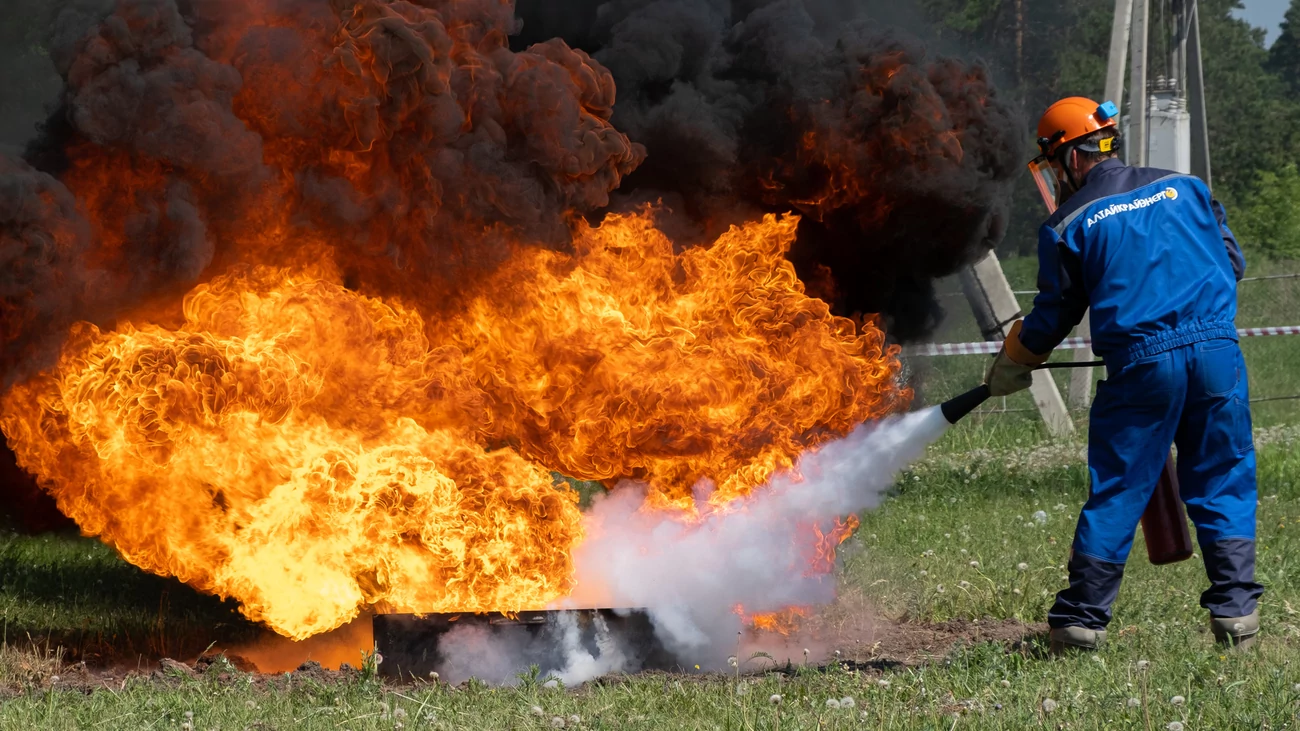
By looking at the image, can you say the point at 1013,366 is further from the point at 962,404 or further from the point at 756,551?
the point at 756,551

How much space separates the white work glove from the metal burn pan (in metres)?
1.91

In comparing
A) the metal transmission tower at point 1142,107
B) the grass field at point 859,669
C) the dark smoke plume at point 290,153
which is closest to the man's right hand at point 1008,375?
the grass field at point 859,669

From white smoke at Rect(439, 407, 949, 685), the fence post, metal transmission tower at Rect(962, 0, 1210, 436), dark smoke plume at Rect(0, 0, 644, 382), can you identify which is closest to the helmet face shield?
white smoke at Rect(439, 407, 949, 685)

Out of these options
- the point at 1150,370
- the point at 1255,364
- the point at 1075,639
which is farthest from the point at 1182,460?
the point at 1255,364

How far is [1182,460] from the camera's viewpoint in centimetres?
552

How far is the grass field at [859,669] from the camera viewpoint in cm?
456

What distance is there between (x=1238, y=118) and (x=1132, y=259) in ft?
140

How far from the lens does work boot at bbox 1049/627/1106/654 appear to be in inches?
215

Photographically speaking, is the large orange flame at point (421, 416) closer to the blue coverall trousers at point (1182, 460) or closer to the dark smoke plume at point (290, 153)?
the dark smoke plume at point (290, 153)

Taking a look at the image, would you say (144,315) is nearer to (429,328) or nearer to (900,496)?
(429,328)

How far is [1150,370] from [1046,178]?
1218 mm

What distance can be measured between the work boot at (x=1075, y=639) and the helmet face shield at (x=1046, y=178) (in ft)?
6.10

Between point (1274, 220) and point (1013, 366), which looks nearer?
point (1013, 366)

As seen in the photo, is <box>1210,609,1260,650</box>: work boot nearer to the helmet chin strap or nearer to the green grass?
the helmet chin strap
